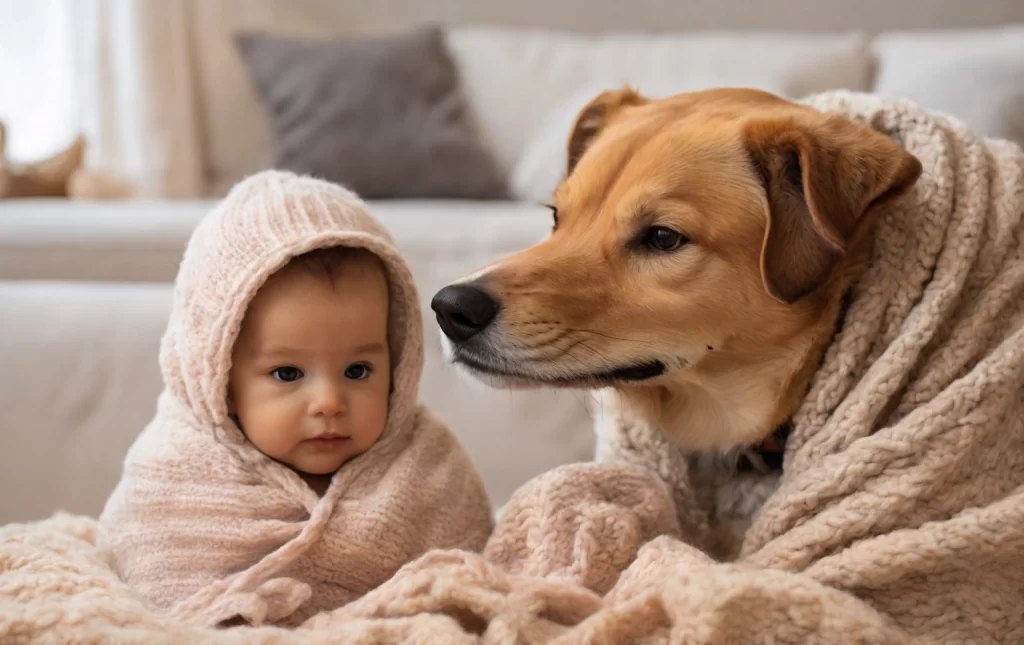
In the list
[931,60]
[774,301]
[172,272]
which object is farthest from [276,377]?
[931,60]

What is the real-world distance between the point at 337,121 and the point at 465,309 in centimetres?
210

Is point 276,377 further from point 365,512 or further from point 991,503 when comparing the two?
point 991,503

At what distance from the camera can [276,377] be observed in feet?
3.57

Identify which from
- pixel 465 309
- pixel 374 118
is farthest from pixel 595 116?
pixel 374 118

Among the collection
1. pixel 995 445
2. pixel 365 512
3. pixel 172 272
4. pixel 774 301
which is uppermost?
pixel 774 301

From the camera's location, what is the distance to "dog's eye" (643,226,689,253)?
1092mm

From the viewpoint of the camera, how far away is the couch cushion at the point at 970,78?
2.43 metres

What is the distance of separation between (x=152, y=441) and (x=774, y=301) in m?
0.73

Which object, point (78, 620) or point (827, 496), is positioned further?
point (827, 496)

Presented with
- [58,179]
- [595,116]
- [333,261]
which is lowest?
[58,179]

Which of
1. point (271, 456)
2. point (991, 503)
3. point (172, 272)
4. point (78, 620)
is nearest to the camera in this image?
point (78, 620)

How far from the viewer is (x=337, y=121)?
3.00m

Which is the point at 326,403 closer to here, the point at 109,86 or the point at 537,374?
the point at 537,374

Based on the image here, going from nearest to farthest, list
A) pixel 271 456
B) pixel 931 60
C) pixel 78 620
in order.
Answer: pixel 78 620 → pixel 271 456 → pixel 931 60
